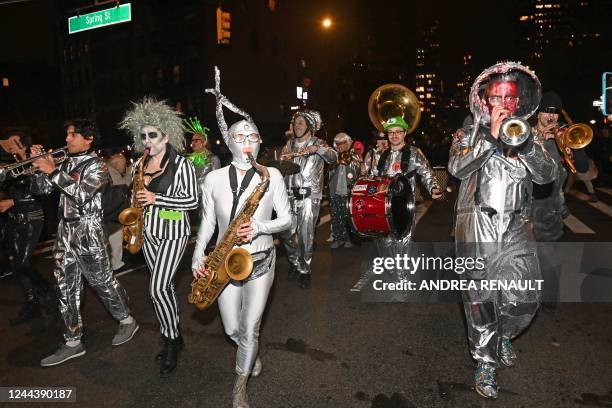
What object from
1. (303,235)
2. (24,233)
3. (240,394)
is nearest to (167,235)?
(240,394)

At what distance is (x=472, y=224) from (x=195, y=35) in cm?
3373

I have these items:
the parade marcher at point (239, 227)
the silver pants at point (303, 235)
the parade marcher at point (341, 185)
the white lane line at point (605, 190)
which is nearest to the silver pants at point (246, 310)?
the parade marcher at point (239, 227)

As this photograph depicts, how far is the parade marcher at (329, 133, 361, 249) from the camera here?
902cm

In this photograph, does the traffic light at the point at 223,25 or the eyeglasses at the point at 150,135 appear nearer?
the eyeglasses at the point at 150,135

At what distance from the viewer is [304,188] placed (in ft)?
21.6

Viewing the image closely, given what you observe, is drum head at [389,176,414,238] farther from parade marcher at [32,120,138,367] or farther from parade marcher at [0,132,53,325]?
parade marcher at [0,132,53,325]

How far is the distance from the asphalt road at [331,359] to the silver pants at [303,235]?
480mm

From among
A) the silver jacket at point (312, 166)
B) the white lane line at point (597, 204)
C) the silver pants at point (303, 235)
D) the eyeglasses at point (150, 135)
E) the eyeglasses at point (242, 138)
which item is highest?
the eyeglasses at point (150, 135)

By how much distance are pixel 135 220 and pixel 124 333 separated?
4.42 feet

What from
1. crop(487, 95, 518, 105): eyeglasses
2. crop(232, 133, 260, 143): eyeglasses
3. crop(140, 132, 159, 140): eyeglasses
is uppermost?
crop(487, 95, 518, 105): eyeglasses

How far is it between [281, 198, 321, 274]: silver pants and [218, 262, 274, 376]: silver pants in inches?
114

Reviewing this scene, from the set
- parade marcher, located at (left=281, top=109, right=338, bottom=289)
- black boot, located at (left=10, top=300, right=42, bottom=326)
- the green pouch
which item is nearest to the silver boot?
the green pouch

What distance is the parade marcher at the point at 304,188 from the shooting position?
21.2 ft

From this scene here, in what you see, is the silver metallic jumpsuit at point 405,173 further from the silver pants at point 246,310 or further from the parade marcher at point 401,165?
the silver pants at point 246,310
